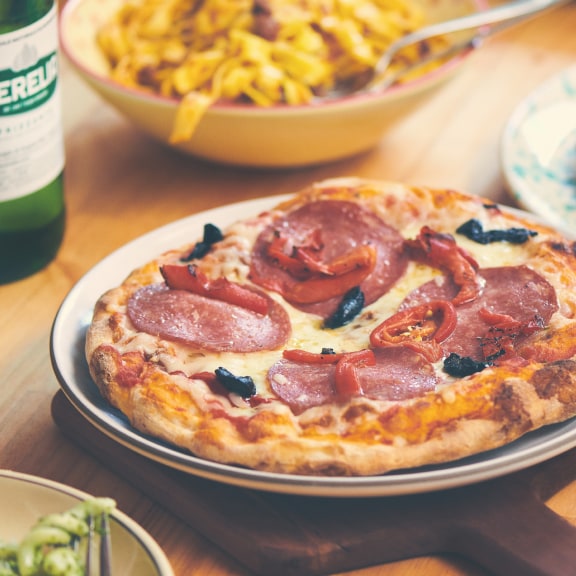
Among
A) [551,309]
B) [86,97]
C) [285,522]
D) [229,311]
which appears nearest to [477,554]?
[285,522]

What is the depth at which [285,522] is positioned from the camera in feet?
5.38

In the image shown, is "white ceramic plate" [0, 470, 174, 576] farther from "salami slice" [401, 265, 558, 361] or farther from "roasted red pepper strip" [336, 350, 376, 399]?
"salami slice" [401, 265, 558, 361]

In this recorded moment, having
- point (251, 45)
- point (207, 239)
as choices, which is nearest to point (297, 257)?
point (207, 239)

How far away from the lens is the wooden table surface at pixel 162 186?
1.79m

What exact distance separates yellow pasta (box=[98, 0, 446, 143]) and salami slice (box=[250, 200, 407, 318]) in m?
0.63

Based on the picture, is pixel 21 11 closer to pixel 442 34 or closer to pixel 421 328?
pixel 421 328

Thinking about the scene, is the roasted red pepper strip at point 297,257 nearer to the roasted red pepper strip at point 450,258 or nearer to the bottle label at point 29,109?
the roasted red pepper strip at point 450,258

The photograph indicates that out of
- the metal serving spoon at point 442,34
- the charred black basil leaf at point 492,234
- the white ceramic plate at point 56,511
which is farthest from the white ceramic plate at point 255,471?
the metal serving spoon at point 442,34

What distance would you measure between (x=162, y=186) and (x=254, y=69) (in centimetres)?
46

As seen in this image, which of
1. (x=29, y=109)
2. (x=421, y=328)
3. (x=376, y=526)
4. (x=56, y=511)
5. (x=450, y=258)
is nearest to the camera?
(x=56, y=511)

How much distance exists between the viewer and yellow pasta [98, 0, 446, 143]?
2770 millimetres

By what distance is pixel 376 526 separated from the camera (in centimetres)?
162

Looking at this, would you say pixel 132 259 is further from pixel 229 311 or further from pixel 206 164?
pixel 206 164

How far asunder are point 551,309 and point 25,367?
3.87 ft
